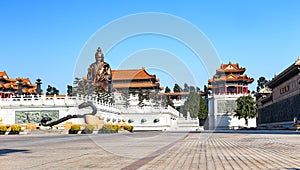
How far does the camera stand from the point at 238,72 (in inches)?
4102

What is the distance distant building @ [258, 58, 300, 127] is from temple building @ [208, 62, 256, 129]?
17577 millimetres

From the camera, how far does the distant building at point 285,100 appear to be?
5119 cm

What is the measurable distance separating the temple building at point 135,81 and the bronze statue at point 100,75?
688 inches

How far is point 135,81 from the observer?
113 meters

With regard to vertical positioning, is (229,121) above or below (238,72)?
below

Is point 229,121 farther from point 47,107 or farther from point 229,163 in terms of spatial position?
point 229,163

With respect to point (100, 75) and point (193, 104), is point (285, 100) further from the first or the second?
point (100, 75)

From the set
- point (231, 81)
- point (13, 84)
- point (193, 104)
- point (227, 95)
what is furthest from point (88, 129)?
point (231, 81)

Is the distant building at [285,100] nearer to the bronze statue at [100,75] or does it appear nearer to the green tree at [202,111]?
the green tree at [202,111]

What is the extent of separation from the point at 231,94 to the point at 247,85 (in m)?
8.84

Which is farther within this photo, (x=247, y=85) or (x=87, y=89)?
(x=247, y=85)

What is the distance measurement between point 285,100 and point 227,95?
3671 cm

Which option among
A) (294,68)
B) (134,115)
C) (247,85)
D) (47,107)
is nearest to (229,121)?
(247,85)

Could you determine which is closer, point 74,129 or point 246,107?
point 74,129
